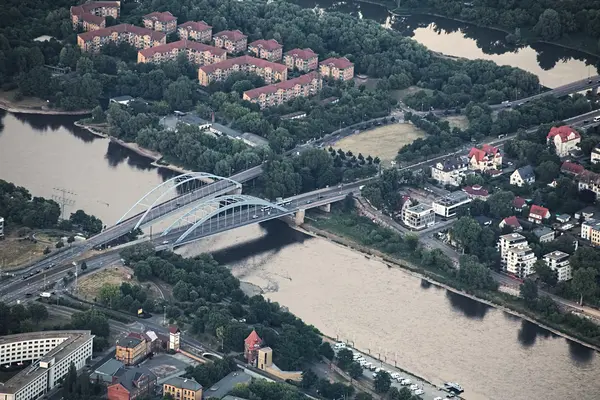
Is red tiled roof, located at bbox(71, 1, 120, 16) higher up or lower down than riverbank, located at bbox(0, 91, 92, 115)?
higher up

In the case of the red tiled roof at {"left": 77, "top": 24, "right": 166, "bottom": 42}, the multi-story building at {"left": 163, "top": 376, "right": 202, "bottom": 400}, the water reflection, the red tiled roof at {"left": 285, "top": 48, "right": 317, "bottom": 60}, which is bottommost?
the water reflection

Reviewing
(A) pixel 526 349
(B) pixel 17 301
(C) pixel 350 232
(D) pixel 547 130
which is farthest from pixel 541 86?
(B) pixel 17 301

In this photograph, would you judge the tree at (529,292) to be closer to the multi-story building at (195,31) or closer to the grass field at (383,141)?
the grass field at (383,141)

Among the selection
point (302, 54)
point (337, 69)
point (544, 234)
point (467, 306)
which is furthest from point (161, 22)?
point (467, 306)

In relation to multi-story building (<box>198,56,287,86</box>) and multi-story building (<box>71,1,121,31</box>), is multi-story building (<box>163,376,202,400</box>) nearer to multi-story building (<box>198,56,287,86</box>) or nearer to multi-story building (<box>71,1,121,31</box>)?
multi-story building (<box>198,56,287,86</box>)

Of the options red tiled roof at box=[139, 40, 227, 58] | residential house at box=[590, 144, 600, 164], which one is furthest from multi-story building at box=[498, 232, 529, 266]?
red tiled roof at box=[139, 40, 227, 58]

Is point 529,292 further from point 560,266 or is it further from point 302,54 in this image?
point 302,54

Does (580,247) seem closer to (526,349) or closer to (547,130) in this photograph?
(526,349)
